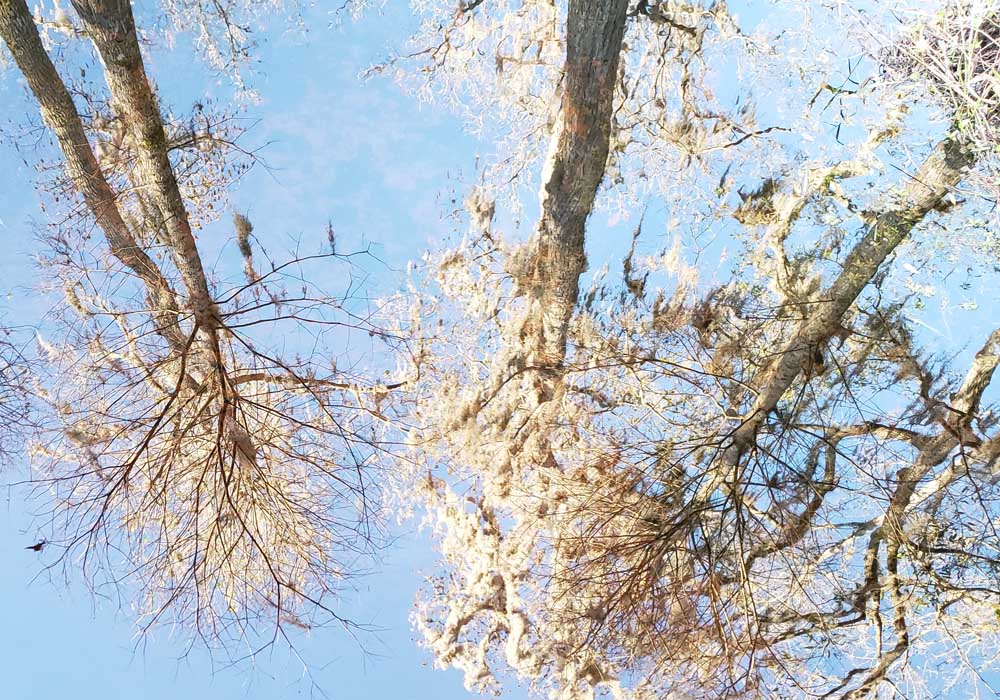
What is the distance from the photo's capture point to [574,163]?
472 centimetres

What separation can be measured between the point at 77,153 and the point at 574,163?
3.04 m

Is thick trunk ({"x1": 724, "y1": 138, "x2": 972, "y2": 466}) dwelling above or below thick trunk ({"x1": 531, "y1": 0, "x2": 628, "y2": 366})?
below

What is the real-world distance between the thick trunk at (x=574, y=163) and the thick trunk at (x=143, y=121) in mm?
2194

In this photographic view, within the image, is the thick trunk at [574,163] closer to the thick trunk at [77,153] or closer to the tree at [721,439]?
the tree at [721,439]

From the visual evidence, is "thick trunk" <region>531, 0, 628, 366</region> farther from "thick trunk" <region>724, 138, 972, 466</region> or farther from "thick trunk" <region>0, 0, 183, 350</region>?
"thick trunk" <region>0, 0, 183, 350</region>

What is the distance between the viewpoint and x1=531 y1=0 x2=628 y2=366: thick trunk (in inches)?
171

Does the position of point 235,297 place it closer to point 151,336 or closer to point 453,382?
point 151,336

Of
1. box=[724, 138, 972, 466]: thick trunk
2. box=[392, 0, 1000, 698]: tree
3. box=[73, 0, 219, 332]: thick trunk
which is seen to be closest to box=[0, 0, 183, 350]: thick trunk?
box=[73, 0, 219, 332]: thick trunk

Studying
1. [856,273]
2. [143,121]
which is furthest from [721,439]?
[143,121]

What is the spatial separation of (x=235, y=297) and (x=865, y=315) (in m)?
3.82

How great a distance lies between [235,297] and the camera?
Answer: 4.23 m

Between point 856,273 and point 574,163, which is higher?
point 574,163

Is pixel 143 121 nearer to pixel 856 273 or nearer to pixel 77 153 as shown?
pixel 77 153

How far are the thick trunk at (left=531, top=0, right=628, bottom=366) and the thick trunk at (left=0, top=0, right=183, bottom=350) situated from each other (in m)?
2.39
